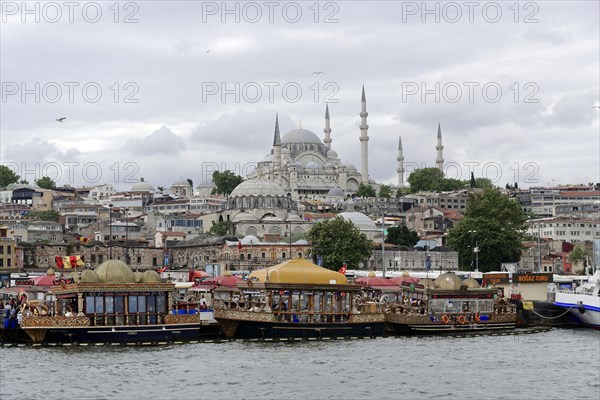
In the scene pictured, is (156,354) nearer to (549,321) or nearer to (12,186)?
(549,321)

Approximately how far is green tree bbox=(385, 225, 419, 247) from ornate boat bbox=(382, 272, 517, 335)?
257 feet

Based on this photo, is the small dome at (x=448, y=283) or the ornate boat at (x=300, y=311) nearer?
the ornate boat at (x=300, y=311)

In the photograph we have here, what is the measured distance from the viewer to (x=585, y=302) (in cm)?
5641

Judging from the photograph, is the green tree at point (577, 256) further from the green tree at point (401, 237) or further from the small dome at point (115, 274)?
the small dome at point (115, 274)

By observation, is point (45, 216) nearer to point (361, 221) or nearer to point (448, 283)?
point (361, 221)

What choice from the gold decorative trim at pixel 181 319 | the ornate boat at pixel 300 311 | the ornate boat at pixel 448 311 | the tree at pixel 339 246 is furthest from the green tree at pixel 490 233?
the gold decorative trim at pixel 181 319

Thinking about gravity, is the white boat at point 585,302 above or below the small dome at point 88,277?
below

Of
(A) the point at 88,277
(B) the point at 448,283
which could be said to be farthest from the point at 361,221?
(A) the point at 88,277

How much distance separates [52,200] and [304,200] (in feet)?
116

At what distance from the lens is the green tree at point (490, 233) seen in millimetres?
108750

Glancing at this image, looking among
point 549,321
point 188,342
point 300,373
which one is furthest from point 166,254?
point 300,373

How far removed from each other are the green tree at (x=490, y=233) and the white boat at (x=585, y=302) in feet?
151

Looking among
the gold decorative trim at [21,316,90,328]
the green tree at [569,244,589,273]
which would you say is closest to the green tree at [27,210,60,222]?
the green tree at [569,244,589,273]

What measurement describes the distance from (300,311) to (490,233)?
64.0m
